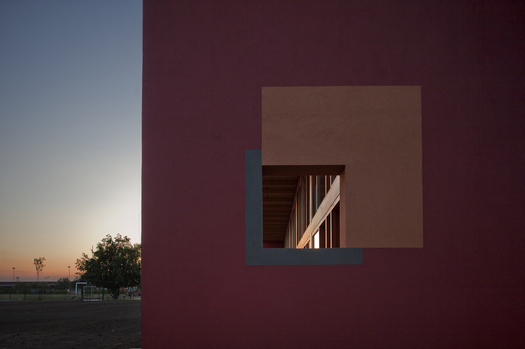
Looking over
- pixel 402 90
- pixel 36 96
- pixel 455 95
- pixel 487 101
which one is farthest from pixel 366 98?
pixel 36 96

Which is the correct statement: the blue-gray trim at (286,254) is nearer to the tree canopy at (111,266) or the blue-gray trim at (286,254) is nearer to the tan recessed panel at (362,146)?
the tan recessed panel at (362,146)

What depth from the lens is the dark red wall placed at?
6543mm

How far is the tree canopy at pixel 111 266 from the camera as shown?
65625mm

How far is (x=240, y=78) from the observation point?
704 centimetres

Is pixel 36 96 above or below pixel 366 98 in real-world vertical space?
above

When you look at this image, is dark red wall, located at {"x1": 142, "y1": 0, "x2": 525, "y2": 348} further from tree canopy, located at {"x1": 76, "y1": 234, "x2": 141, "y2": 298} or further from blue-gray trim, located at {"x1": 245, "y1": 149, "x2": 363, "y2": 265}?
tree canopy, located at {"x1": 76, "y1": 234, "x2": 141, "y2": 298}

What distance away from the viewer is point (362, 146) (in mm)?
6801

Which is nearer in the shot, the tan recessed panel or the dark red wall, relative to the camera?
the dark red wall

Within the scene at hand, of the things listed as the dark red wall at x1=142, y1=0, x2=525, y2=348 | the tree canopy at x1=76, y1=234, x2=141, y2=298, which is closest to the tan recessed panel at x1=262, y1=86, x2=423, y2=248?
the dark red wall at x1=142, y1=0, x2=525, y2=348

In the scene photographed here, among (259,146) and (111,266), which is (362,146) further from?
(111,266)

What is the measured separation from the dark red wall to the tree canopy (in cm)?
6231

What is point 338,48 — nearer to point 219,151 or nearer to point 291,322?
point 219,151

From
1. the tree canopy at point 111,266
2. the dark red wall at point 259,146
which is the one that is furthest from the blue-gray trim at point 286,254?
the tree canopy at point 111,266

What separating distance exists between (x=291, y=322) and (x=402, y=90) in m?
4.06
